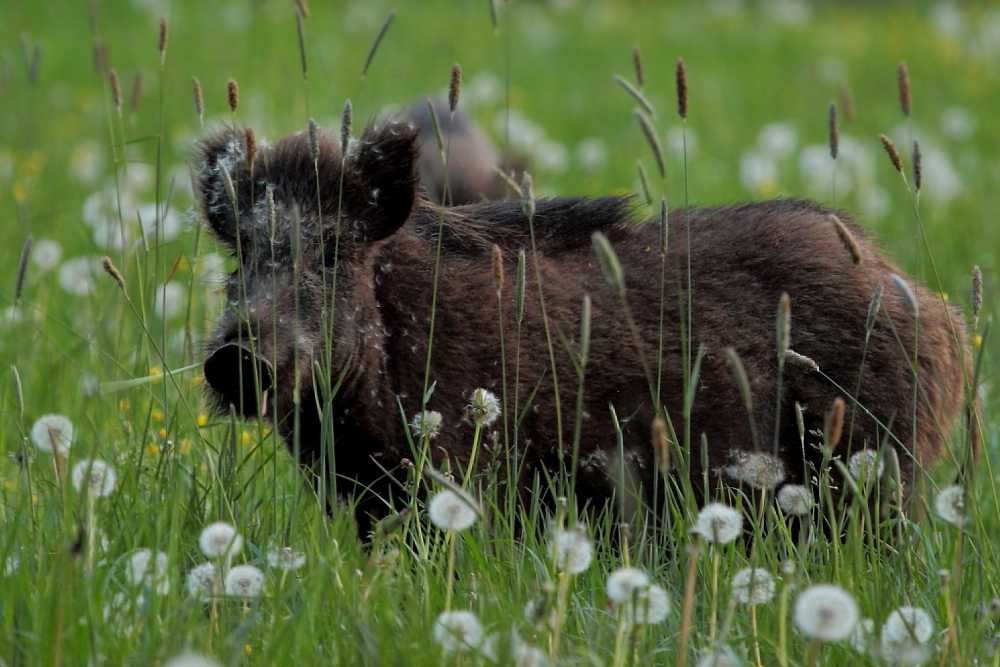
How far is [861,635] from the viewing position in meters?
2.58

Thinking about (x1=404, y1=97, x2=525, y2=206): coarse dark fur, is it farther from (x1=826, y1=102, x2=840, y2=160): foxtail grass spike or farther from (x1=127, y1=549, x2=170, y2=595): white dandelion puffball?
(x1=127, y1=549, x2=170, y2=595): white dandelion puffball

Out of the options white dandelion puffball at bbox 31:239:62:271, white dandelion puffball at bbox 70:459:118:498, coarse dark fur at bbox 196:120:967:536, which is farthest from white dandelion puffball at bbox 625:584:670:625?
white dandelion puffball at bbox 31:239:62:271

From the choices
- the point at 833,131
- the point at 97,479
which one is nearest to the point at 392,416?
the point at 97,479

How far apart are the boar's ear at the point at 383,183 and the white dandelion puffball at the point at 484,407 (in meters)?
0.56

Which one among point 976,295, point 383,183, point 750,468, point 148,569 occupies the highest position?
point 383,183

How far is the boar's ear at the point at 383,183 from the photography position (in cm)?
359

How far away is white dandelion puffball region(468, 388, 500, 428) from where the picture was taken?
305cm

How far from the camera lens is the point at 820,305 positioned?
3656 mm

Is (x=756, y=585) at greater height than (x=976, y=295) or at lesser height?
lesser

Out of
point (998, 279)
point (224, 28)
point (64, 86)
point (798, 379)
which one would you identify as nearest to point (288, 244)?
point (798, 379)

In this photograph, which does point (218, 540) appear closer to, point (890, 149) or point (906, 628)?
point (906, 628)

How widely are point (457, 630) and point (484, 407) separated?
88 cm

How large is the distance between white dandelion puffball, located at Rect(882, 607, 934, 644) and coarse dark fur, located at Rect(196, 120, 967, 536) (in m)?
0.96

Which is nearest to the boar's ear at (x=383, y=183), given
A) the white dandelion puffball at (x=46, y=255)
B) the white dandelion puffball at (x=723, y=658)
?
the white dandelion puffball at (x=723, y=658)
